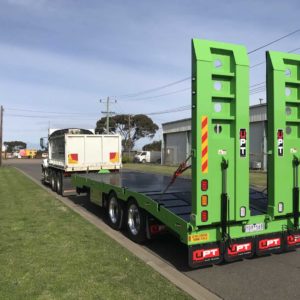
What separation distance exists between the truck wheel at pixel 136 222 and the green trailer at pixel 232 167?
63 cm

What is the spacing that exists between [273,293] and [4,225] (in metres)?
6.56

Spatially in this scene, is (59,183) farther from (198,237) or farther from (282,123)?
(282,123)

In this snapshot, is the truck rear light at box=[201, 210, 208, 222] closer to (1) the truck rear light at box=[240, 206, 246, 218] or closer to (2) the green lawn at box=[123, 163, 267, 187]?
(1) the truck rear light at box=[240, 206, 246, 218]

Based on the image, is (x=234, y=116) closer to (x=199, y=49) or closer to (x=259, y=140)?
(x=199, y=49)

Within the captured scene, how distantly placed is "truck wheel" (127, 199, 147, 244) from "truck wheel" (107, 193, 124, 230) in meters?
0.51

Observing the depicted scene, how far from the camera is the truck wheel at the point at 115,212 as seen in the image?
915cm

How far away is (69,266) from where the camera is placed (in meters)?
6.41

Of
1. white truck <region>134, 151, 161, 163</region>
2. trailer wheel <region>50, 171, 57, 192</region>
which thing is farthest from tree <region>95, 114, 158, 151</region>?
trailer wheel <region>50, 171, 57, 192</region>

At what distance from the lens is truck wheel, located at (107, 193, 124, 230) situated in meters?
9.15

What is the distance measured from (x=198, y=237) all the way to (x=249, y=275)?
36.4 inches

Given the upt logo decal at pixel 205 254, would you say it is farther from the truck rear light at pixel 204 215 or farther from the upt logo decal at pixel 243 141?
the upt logo decal at pixel 243 141

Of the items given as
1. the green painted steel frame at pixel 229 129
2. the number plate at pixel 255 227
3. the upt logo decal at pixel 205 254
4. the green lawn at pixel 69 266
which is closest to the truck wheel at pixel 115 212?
the green lawn at pixel 69 266

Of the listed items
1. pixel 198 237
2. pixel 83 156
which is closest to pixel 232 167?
pixel 198 237

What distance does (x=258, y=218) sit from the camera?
677 cm
